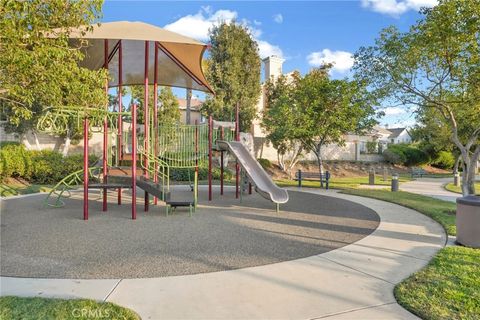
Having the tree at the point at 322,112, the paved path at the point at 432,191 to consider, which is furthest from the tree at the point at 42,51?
the paved path at the point at 432,191

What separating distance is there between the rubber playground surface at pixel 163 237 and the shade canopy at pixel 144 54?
4.12 meters

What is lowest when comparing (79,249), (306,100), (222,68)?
(79,249)

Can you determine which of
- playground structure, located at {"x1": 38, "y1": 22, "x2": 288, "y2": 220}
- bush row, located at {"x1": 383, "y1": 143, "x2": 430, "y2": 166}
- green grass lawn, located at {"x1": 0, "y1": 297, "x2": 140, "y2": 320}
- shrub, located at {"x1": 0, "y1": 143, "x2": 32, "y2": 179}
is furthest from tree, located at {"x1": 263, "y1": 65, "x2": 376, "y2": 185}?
bush row, located at {"x1": 383, "y1": 143, "x2": 430, "y2": 166}

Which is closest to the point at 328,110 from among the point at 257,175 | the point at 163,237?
Result: the point at 257,175

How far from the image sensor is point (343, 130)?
17.5 metres

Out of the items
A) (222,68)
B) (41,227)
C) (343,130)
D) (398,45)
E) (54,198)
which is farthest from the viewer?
(222,68)

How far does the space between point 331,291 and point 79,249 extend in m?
4.18

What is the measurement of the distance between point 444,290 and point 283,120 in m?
14.8

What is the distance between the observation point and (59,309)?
10.9ft

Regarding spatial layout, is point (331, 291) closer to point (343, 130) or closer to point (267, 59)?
point (343, 130)

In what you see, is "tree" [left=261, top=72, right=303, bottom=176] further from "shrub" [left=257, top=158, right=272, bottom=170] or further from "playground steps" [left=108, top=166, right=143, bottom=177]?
"playground steps" [left=108, top=166, right=143, bottom=177]

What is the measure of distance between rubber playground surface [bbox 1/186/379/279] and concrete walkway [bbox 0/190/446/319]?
341 millimetres

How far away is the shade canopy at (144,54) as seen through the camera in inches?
328

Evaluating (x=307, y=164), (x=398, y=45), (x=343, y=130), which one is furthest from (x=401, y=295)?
(x=307, y=164)
